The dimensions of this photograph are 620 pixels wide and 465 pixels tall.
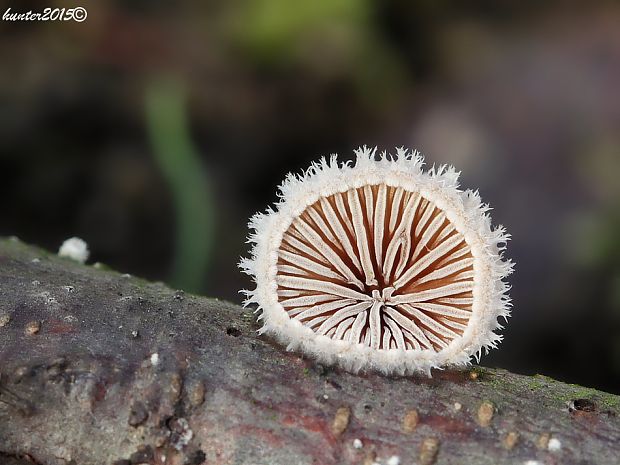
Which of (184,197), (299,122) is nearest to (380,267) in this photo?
(184,197)

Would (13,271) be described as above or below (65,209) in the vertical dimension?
below

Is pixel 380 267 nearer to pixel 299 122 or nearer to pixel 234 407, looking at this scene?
pixel 234 407

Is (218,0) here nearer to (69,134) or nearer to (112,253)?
(69,134)

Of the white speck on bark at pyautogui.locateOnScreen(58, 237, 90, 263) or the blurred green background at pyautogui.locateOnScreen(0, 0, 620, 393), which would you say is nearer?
the white speck on bark at pyautogui.locateOnScreen(58, 237, 90, 263)

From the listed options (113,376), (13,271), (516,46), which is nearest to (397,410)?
(113,376)

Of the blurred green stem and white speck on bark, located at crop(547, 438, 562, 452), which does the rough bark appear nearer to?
white speck on bark, located at crop(547, 438, 562, 452)

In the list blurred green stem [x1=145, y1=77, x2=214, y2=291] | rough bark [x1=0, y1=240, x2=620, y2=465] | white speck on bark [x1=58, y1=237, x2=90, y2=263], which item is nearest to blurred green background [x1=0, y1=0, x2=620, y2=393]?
blurred green stem [x1=145, y1=77, x2=214, y2=291]
